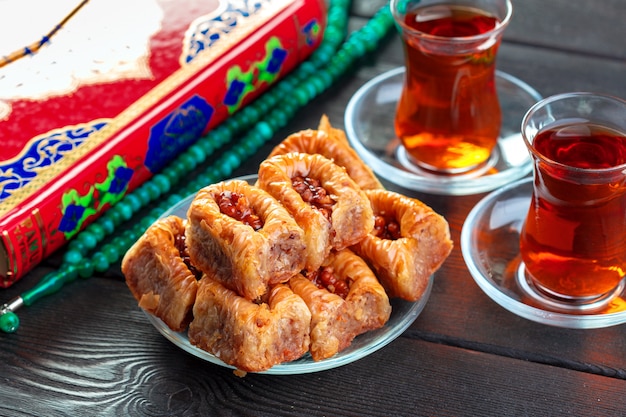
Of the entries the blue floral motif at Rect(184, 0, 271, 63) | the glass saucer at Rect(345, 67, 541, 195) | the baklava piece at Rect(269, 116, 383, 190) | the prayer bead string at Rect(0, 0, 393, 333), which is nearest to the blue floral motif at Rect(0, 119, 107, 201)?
the prayer bead string at Rect(0, 0, 393, 333)

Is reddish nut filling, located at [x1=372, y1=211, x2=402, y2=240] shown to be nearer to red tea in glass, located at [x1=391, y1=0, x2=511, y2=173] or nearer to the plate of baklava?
the plate of baklava

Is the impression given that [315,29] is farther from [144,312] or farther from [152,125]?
[144,312]

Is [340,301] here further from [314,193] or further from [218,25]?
[218,25]

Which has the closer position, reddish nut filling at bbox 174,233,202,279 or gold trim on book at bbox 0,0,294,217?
reddish nut filling at bbox 174,233,202,279

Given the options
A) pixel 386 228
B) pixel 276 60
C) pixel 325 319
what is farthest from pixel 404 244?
pixel 276 60

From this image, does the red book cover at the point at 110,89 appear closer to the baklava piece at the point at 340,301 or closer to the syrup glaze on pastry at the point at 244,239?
A: the syrup glaze on pastry at the point at 244,239

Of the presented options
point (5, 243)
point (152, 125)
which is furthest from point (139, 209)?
point (5, 243)

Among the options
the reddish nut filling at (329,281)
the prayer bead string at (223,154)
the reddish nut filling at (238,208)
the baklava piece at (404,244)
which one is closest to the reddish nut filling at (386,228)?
the baklava piece at (404,244)

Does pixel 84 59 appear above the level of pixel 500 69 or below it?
above
